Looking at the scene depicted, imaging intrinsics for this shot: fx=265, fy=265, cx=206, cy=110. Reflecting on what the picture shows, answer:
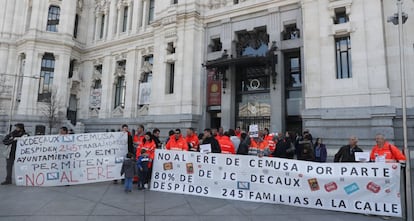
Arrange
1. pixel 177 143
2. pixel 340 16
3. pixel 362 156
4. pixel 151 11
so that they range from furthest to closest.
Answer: pixel 151 11 → pixel 340 16 → pixel 177 143 → pixel 362 156

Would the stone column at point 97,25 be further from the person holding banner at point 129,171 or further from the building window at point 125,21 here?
the person holding banner at point 129,171

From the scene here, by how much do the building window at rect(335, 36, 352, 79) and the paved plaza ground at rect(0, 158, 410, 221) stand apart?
1117 cm

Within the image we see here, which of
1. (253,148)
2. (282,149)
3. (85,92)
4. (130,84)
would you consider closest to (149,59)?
(130,84)

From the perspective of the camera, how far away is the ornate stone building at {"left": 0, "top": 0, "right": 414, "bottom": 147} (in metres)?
14.9

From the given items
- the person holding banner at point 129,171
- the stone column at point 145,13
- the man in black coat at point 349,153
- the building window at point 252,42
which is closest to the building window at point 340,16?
the building window at point 252,42

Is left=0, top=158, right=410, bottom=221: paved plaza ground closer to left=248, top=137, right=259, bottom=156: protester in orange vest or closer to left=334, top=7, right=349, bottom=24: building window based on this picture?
Answer: left=248, top=137, right=259, bottom=156: protester in orange vest

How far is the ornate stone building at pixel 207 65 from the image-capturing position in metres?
14.9

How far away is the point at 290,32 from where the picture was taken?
63.4 feet

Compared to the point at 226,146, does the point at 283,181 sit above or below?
below

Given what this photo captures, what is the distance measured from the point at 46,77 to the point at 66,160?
2807 cm

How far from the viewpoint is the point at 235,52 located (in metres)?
20.8

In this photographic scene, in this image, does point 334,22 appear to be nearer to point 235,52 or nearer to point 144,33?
point 235,52

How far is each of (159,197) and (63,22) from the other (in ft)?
109

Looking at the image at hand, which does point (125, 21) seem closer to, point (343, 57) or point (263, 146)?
point (343, 57)
